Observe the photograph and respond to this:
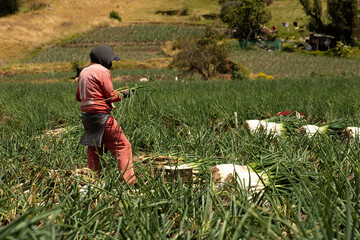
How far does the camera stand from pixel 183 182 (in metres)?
1.60

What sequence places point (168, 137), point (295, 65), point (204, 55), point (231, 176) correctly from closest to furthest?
1. point (231, 176)
2. point (168, 137)
3. point (204, 55)
4. point (295, 65)

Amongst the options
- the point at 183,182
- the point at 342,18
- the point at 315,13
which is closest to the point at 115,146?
the point at 183,182

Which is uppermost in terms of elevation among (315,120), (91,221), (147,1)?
(147,1)

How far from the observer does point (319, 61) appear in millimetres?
20750

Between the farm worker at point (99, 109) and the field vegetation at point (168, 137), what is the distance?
13 cm

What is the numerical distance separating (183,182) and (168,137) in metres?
1.10

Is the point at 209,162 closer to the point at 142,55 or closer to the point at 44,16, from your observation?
the point at 142,55

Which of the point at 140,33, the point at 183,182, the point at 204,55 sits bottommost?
the point at 204,55

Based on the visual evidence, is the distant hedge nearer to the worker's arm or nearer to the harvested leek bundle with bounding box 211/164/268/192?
the worker's arm

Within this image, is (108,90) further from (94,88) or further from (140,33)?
(140,33)

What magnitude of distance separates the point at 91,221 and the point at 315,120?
3279mm

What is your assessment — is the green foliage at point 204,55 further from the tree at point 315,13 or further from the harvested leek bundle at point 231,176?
the tree at point 315,13

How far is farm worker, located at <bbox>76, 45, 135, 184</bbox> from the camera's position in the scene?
2.32m

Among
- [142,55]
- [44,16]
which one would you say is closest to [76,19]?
[44,16]
